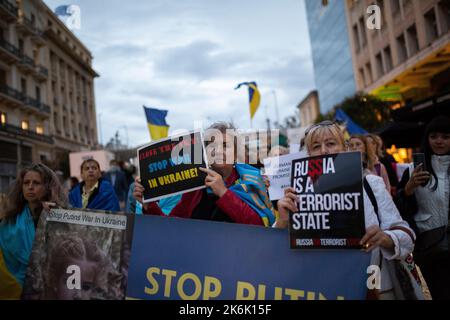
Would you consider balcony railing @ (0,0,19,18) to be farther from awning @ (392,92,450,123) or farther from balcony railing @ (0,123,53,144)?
awning @ (392,92,450,123)

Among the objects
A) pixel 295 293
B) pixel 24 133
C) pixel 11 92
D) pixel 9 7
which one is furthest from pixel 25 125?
A: pixel 295 293

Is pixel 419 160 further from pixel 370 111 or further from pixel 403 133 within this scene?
pixel 370 111

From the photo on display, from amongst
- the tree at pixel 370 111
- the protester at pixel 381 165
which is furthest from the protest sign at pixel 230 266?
the tree at pixel 370 111

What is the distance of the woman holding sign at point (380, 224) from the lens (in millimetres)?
1905

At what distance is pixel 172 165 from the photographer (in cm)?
252

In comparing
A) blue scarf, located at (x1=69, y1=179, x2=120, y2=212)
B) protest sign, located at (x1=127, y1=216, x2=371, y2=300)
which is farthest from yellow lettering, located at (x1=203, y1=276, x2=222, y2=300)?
blue scarf, located at (x1=69, y1=179, x2=120, y2=212)

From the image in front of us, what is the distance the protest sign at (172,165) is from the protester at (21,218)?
0.68m

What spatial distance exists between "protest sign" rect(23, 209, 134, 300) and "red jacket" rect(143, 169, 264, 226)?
530 mm

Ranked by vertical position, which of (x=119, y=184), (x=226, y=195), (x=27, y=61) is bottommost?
(x=226, y=195)

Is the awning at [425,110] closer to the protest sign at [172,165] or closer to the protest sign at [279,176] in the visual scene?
the protest sign at [279,176]

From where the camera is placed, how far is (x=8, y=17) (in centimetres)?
3222

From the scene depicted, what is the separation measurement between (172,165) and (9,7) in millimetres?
36068

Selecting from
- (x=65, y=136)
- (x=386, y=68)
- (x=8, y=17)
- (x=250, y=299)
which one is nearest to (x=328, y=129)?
(x=250, y=299)

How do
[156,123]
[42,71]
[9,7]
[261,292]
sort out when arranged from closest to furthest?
[261,292]
[156,123]
[9,7]
[42,71]
